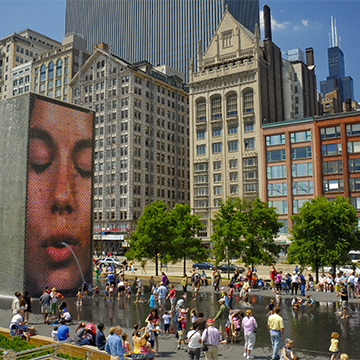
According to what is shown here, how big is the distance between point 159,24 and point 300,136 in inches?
4322

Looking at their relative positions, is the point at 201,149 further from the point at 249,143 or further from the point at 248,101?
the point at 248,101

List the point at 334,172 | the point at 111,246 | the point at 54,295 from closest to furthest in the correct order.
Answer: the point at 54,295, the point at 334,172, the point at 111,246

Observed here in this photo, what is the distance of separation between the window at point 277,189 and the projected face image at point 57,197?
49.6 m

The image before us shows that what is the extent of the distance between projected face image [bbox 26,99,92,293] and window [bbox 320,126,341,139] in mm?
51123

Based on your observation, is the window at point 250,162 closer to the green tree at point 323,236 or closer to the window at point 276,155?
the window at point 276,155

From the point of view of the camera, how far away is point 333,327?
853 inches

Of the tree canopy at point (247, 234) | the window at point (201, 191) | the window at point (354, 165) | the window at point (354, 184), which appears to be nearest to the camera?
the tree canopy at point (247, 234)

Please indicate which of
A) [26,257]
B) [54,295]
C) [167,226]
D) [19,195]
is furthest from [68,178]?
[167,226]

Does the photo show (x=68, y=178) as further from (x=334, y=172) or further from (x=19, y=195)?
(x=334, y=172)

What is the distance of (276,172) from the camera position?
265ft

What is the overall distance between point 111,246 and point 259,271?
154ft

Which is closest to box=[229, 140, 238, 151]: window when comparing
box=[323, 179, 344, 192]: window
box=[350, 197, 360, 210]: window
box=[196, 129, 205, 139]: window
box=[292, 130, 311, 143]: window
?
box=[196, 129, 205, 139]: window

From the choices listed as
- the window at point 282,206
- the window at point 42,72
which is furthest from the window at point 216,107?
the window at point 42,72

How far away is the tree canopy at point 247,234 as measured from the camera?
4700cm
